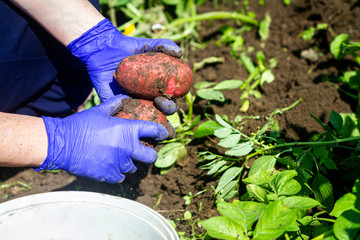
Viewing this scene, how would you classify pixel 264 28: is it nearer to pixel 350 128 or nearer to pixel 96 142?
pixel 350 128

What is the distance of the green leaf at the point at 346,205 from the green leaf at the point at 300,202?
6 cm

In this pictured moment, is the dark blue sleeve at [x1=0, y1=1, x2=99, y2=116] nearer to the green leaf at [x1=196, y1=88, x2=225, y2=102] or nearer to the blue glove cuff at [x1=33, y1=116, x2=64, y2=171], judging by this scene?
the blue glove cuff at [x1=33, y1=116, x2=64, y2=171]

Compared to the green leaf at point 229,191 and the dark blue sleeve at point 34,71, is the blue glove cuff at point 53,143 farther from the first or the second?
the green leaf at point 229,191

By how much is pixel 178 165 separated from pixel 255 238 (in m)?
0.86

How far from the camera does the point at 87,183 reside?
1808mm

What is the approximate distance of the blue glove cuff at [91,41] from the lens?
162cm

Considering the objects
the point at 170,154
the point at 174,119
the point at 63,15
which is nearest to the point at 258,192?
the point at 170,154

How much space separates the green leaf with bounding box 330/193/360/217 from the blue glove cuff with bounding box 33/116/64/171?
3.82 ft

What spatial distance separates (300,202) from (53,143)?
1066 mm

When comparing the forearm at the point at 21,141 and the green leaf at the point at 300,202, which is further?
the forearm at the point at 21,141

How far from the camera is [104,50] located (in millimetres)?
1661

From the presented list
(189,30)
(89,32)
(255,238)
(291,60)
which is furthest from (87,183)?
(291,60)

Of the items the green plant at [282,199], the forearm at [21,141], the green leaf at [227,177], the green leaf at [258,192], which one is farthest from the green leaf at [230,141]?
the forearm at [21,141]

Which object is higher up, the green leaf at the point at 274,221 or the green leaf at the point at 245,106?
the green leaf at the point at 274,221
